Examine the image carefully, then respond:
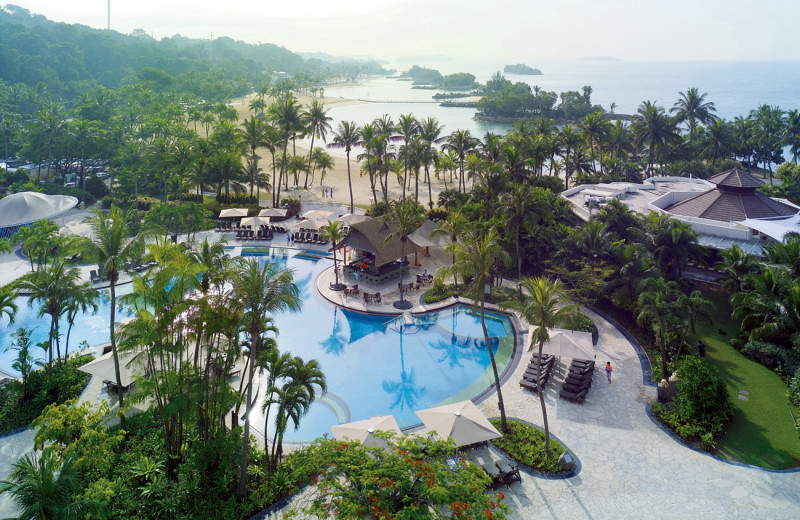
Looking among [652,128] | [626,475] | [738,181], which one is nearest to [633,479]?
[626,475]

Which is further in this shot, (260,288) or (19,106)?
(19,106)

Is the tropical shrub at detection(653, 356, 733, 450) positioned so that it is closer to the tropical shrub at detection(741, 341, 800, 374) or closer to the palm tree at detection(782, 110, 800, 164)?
the tropical shrub at detection(741, 341, 800, 374)

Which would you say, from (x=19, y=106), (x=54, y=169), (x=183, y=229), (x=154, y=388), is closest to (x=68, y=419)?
(x=154, y=388)

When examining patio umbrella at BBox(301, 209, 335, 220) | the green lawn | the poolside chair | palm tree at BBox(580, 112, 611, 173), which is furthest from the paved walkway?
palm tree at BBox(580, 112, 611, 173)

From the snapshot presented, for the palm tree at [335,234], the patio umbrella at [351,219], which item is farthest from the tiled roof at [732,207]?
the palm tree at [335,234]

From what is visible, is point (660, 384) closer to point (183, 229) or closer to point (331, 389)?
point (331, 389)
